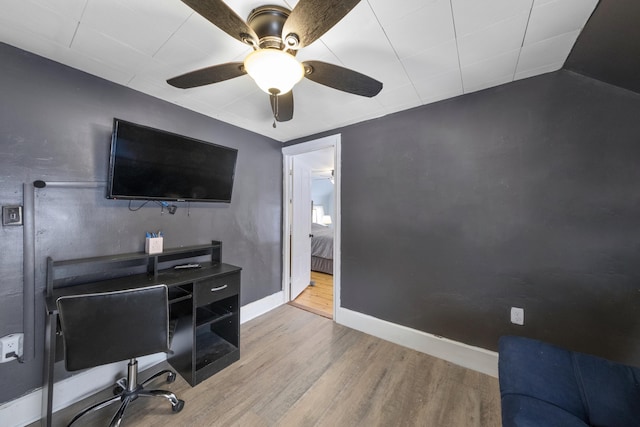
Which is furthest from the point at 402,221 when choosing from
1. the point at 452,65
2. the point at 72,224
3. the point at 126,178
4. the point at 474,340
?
the point at 72,224

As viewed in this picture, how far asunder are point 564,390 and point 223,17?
205 cm

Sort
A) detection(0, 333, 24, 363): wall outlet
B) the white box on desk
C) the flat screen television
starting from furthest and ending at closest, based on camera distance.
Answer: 1. the white box on desk
2. the flat screen television
3. detection(0, 333, 24, 363): wall outlet

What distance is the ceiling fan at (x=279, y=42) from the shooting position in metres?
0.88

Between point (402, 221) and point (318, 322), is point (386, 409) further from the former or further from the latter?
point (402, 221)

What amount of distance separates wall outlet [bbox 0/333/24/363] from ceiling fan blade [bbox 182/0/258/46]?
6.89ft

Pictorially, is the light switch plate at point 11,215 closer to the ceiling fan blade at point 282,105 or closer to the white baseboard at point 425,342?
the ceiling fan blade at point 282,105

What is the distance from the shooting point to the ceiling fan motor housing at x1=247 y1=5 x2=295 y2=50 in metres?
1.10

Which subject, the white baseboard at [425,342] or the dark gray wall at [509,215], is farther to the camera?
the white baseboard at [425,342]

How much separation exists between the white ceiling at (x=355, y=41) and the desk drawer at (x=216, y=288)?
5.02 feet

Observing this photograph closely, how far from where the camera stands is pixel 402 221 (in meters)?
2.31

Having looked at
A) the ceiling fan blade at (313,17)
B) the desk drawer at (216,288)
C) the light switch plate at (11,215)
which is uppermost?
the ceiling fan blade at (313,17)

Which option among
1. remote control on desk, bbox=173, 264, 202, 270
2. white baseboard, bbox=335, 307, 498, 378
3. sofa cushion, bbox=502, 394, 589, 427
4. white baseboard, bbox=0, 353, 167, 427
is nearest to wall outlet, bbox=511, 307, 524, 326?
white baseboard, bbox=335, 307, 498, 378

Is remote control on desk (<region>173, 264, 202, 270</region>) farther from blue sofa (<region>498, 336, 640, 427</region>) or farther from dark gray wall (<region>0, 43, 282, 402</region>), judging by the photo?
blue sofa (<region>498, 336, 640, 427</region>)

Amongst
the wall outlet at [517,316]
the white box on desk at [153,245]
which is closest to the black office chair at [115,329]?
the white box on desk at [153,245]
